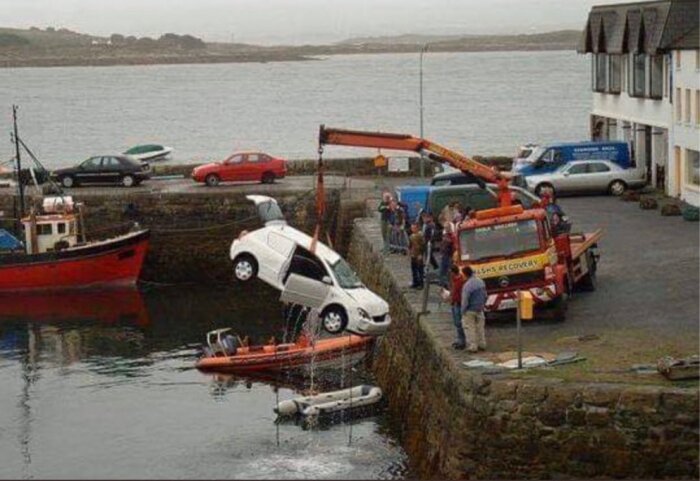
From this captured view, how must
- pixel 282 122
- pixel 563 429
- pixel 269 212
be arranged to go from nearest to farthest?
1. pixel 563 429
2. pixel 269 212
3. pixel 282 122

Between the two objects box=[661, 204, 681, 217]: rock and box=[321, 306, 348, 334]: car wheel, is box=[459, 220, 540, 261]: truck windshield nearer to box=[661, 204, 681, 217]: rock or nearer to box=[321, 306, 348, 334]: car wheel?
box=[321, 306, 348, 334]: car wheel

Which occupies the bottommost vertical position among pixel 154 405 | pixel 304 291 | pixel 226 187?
A: pixel 154 405

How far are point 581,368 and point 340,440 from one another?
6.61 meters

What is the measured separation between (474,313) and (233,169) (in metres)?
31.1

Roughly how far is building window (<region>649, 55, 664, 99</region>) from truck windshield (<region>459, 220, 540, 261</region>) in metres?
22.0

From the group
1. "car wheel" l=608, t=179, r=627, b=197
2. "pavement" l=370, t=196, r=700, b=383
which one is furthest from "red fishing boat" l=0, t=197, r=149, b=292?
"car wheel" l=608, t=179, r=627, b=197

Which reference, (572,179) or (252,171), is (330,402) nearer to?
(572,179)

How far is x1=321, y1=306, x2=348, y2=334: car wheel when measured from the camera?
32844mm

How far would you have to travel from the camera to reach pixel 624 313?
29.7 m

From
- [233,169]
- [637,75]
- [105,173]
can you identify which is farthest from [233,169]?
[637,75]

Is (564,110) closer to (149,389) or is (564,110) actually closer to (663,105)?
(663,105)

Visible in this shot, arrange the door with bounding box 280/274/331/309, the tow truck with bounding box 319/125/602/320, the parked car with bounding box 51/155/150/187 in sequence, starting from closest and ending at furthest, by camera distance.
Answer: the tow truck with bounding box 319/125/602/320 < the door with bounding box 280/274/331/309 < the parked car with bounding box 51/155/150/187

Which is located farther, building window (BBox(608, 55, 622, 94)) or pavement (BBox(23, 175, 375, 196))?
building window (BBox(608, 55, 622, 94))

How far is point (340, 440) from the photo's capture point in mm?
29688
